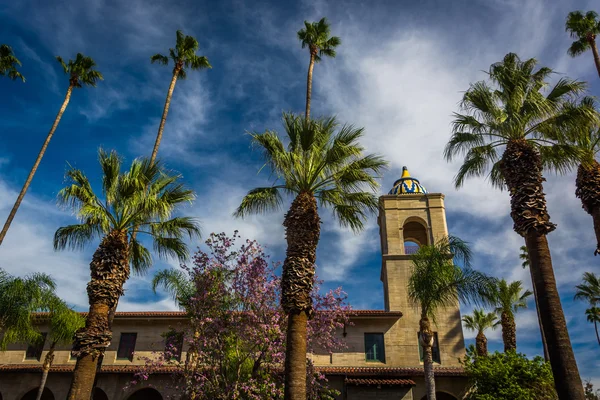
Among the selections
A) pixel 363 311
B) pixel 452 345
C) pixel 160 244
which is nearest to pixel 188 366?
pixel 160 244

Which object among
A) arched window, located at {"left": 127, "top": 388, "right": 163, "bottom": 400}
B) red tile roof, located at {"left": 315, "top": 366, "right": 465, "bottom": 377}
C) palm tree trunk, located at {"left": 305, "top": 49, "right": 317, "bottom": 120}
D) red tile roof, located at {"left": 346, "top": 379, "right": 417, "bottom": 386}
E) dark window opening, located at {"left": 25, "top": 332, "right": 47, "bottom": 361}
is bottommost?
arched window, located at {"left": 127, "top": 388, "right": 163, "bottom": 400}

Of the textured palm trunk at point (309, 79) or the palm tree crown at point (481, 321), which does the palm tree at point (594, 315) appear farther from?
the textured palm trunk at point (309, 79)

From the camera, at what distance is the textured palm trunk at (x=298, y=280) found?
1100 centimetres

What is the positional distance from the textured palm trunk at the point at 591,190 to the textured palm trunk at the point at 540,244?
3.70 metres

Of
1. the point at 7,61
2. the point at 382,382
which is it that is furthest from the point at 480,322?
the point at 7,61

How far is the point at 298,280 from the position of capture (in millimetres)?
12312

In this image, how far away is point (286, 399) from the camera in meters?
10.7

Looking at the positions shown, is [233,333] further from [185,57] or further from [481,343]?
[481,343]

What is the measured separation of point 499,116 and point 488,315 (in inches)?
1353

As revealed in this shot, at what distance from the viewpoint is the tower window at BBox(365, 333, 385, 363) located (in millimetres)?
25344

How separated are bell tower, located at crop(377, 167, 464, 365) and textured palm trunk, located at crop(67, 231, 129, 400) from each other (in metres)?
Result: 17.3

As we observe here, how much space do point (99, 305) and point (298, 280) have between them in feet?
19.0

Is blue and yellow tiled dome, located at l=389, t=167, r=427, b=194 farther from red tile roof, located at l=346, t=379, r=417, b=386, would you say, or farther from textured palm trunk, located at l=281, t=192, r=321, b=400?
textured palm trunk, located at l=281, t=192, r=321, b=400

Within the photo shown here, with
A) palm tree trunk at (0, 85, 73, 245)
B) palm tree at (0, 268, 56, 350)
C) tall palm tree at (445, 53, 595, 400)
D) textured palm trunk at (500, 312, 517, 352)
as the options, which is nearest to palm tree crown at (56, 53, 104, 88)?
palm tree trunk at (0, 85, 73, 245)
